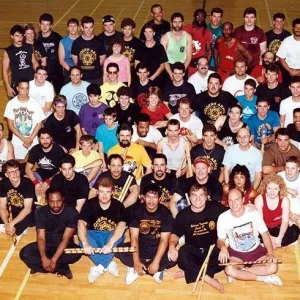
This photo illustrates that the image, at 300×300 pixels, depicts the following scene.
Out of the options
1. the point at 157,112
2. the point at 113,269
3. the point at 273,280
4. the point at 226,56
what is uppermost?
the point at 226,56

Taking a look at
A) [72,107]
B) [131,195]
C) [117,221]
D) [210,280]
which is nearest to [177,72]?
[72,107]

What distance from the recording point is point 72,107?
11508mm

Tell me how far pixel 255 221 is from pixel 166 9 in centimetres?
1465

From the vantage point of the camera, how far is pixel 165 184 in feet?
31.6

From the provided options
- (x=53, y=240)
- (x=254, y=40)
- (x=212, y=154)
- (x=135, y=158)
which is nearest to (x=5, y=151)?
(x=135, y=158)

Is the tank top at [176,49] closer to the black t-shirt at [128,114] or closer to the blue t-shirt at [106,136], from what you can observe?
the black t-shirt at [128,114]

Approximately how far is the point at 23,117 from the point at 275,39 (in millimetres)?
5541

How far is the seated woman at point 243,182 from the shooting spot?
9078mm

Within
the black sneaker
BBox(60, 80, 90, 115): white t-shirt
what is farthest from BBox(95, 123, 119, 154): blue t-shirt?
the black sneaker

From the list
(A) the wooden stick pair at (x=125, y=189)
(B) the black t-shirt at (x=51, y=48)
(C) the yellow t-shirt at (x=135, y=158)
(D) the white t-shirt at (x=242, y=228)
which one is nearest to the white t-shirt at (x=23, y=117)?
(C) the yellow t-shirt at (x=135, y=158)

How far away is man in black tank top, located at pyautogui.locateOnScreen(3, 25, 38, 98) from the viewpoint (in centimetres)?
1202

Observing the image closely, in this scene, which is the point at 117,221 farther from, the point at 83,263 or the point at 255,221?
the point at 255,221

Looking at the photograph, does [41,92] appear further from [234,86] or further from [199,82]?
[234,86]

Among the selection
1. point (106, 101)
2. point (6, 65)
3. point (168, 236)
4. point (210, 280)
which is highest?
point (6, 65)
